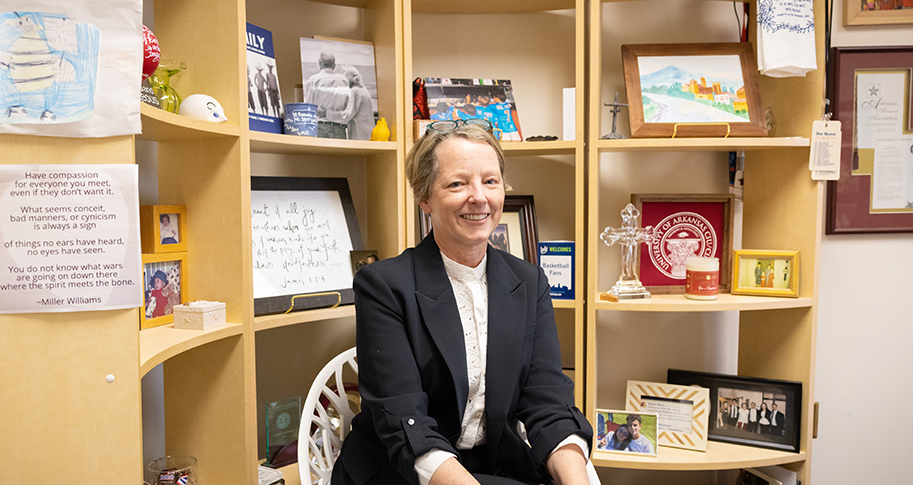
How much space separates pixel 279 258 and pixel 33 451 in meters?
0.90

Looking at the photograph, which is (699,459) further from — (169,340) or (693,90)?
(169,340)

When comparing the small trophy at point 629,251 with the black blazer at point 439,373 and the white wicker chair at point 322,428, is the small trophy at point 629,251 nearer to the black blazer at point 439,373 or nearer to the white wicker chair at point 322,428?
the black blazer at point 439,373

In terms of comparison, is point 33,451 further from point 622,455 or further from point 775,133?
point 775,133

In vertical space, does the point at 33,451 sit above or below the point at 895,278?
below

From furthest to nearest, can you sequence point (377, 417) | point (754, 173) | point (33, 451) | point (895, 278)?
point (895, 278) < point (754, 173) < point (377, 417) < point (33, 451)

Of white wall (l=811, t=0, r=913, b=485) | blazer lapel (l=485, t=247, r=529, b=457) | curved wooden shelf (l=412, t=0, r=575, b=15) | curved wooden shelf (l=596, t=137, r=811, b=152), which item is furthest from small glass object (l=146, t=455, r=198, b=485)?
white wall (l=811, t=0, r=913, b=485)

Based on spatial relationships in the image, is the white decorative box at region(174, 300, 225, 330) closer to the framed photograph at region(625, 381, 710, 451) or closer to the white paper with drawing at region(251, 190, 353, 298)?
the white paper with drawing at region(251, 190, 353, 298)

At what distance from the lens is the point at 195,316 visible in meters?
1.58

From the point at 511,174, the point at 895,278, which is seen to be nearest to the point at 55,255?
the point at 511,174

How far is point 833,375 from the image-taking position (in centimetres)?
240

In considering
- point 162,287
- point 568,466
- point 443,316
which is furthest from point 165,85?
point 568,466

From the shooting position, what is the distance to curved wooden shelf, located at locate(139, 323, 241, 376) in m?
1.32

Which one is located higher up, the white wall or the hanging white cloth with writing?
the hanging white cloth with writing

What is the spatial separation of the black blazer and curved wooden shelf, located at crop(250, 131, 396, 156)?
552 mm
